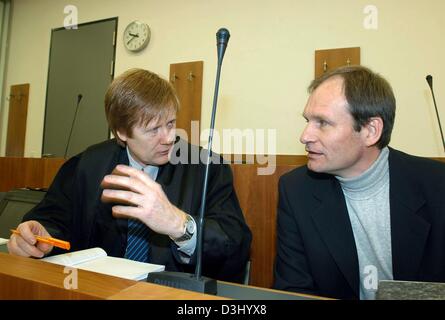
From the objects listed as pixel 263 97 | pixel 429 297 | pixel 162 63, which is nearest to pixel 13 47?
pixel 162 63

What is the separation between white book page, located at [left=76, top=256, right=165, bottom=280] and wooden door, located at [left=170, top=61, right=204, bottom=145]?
9.90 feet

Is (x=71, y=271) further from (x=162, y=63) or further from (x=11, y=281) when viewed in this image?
(x=162, y=63)

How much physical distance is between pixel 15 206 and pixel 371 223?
6.49 ft

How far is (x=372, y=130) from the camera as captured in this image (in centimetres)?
145

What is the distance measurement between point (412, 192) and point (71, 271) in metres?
1.26

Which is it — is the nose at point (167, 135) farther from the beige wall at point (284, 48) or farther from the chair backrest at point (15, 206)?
the beige wall at point (284, 48)

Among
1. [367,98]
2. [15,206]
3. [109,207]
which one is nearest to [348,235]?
[367,98]

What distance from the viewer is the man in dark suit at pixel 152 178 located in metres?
1.33

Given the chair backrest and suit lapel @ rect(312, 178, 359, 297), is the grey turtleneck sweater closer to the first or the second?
suit lapel @ rect(312, 178, 359, 297)

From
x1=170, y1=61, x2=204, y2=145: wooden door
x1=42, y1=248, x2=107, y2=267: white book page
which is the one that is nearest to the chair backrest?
x1=42, y1=248, x2=107, y2=267: white book page

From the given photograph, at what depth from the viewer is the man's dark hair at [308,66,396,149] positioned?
1428 millimetres

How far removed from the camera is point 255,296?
718mm
